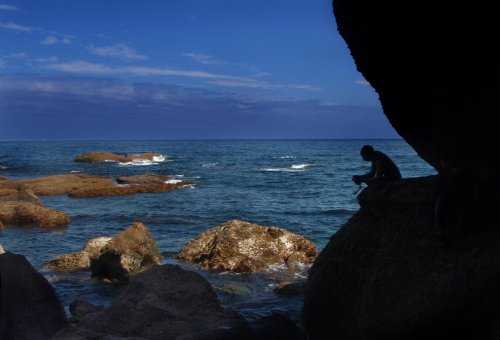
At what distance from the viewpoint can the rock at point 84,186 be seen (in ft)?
141

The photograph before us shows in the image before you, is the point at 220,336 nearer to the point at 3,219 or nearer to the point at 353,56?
the point at 353,56

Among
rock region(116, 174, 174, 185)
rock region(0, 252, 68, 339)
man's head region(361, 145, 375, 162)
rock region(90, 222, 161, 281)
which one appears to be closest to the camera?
rock region(0, 252, 68, 339)

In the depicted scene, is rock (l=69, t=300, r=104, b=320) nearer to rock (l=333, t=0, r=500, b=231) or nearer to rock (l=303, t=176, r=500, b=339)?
rock (l=303, t=176, r=500, b=339)

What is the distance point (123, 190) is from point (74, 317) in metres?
30.6

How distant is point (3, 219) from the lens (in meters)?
29.8

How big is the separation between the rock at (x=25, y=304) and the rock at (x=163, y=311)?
0.76 metres

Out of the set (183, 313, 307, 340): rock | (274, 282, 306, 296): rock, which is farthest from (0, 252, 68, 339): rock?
(274, 282, 306, 296): rock

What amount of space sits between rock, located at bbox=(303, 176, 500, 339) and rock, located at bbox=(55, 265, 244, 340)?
7.04 ft

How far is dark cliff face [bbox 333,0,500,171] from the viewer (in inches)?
387

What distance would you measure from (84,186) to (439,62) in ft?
133

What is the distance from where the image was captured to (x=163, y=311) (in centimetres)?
1148

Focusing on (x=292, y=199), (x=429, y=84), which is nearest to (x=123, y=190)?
(x=292, y=199)

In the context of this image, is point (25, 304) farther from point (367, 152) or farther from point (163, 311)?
point (367, 152)

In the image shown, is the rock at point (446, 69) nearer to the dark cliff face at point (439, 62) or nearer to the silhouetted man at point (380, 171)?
the dark cliff face at point (439, 62)
